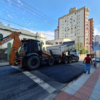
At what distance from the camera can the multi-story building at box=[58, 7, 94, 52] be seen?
43.4 meters

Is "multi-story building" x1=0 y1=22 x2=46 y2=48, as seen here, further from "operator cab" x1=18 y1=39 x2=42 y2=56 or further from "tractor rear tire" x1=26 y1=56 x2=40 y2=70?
"tractor rear tire" x1=26 y1=56 x2=40 y2=70

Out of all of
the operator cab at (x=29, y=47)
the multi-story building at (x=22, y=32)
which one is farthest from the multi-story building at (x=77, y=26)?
the operator cab at (x=29, y=47)

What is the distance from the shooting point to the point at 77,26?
151 ft

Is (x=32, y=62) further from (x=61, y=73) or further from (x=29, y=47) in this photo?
(x=61, y=73)

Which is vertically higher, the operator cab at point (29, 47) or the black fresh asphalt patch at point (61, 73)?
the operator cab at point (29, 47)

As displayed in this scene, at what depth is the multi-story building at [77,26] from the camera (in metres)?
Result: 43.4

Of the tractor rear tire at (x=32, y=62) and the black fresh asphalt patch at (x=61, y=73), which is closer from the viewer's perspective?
the black fresh asphalt patch at (x=61, y=73)

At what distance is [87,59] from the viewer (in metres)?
5.63

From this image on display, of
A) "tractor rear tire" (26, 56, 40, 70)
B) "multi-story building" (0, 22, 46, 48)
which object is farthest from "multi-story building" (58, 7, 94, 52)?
"tractor rear tire" (26, 56, 40, 70)

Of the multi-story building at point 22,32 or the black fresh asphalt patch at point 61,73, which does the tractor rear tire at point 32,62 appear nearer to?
the black fresh asphalt patch at point 61,73

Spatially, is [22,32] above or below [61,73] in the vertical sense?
above

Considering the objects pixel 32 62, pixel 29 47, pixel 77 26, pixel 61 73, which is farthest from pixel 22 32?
pixel 77 26

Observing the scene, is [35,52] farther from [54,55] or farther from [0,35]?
[0,35]

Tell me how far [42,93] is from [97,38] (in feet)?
298
